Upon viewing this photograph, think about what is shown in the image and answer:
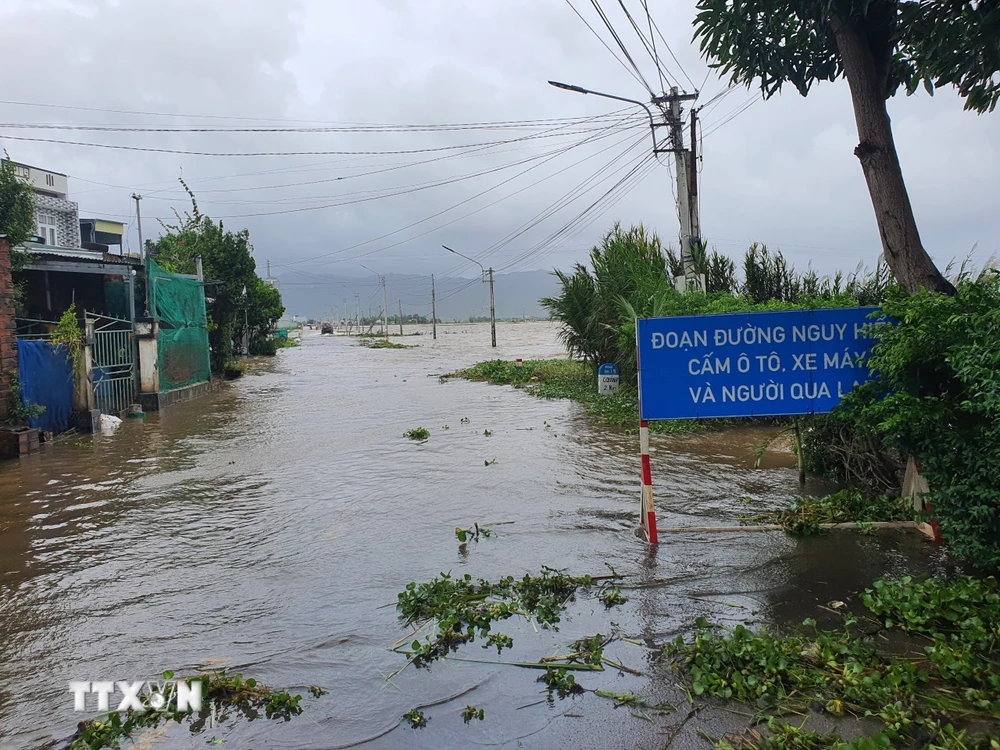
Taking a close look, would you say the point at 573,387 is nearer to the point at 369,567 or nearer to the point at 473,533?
the point at 473,533

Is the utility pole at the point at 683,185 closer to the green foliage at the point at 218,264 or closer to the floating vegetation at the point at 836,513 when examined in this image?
the floating vegetation at the point at 836,513

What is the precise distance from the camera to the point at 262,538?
6547mm

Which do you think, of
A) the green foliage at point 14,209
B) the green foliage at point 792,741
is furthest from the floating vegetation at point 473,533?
the green foliage at point 14,209

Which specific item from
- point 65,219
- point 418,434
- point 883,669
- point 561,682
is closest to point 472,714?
point 561,682

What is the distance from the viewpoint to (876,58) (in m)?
6.30

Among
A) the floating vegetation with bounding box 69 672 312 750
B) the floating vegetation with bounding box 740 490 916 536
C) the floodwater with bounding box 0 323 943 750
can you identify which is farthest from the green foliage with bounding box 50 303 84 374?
the floating vegetation with bounding box 740 490 916 536

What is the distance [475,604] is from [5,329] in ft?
34.2

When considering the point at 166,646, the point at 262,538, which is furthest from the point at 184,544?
the point at 166,646

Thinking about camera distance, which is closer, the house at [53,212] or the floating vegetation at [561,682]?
the floating vegetation at [561,682]

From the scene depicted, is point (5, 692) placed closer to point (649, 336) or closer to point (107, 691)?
point (107, 691)

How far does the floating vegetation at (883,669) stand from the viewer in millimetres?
3023

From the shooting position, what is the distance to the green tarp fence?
1709 cm

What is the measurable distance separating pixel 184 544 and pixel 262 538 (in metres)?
0.66

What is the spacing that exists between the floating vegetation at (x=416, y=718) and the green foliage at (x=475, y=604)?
0.51 metres
